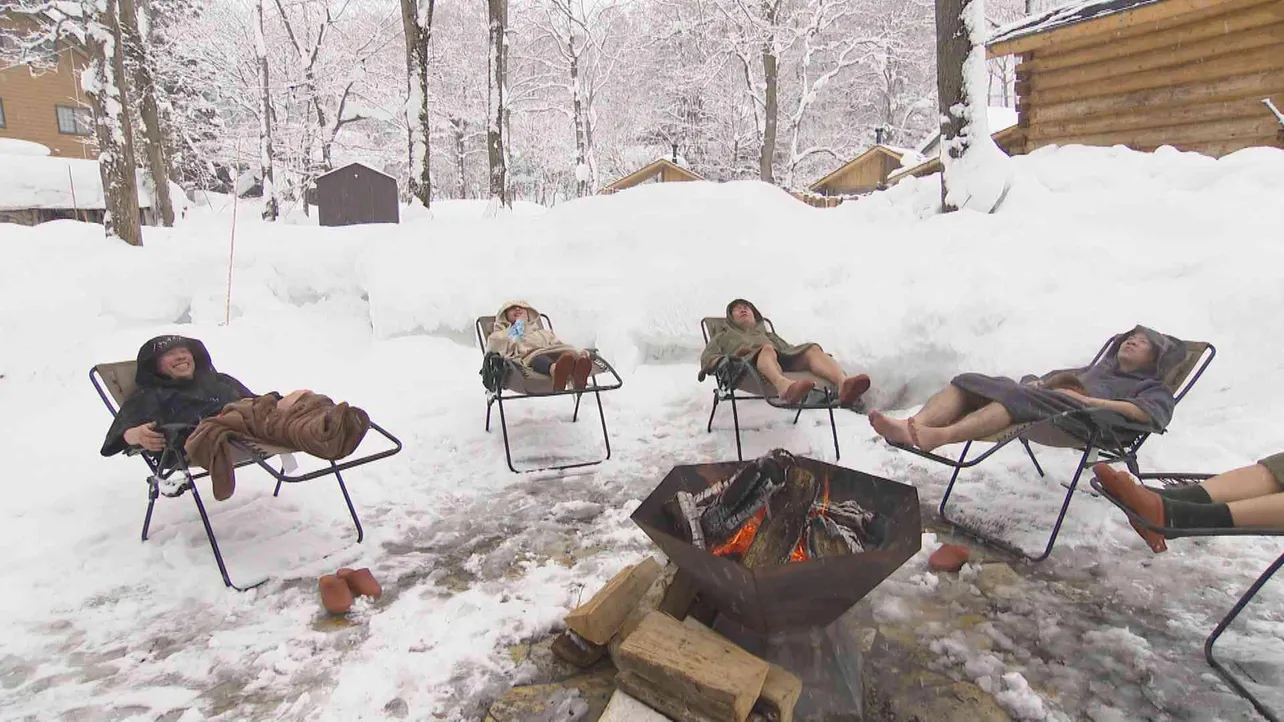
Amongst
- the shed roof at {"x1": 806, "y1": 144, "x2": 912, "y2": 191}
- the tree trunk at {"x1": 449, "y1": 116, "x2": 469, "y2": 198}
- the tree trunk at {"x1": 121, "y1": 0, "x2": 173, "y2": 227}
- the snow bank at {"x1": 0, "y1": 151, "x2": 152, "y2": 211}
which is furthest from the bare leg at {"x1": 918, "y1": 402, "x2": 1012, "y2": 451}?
the tree trunk at {"x1": 449, "y1": 116, "x2": 469, "y2": 198}

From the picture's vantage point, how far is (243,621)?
2.50 m

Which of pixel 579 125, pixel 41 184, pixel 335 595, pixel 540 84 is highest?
pixel 540 84

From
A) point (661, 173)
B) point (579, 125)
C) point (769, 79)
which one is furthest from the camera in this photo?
point (661, 173)

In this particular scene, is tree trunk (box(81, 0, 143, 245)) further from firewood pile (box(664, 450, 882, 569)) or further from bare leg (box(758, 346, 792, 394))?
firewood pile (box(664, 450, 882, 569))

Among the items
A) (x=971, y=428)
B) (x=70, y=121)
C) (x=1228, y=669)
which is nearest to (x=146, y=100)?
(x=70, y=121)

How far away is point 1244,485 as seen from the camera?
2295mm

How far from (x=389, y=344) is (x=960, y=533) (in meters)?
4.46

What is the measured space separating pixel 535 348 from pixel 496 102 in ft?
32.4

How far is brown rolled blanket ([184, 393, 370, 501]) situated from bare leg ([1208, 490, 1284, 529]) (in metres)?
3.17

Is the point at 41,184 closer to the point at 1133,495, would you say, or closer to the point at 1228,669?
the point at 1133,495

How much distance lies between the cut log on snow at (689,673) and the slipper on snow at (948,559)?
1275mm

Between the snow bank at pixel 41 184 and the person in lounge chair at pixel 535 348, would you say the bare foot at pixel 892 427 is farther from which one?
the snow bank at pixel 41 184

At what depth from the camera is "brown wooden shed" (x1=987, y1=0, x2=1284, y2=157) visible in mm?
6832

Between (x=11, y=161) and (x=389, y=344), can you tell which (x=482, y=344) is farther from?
(x=11, y=161)
